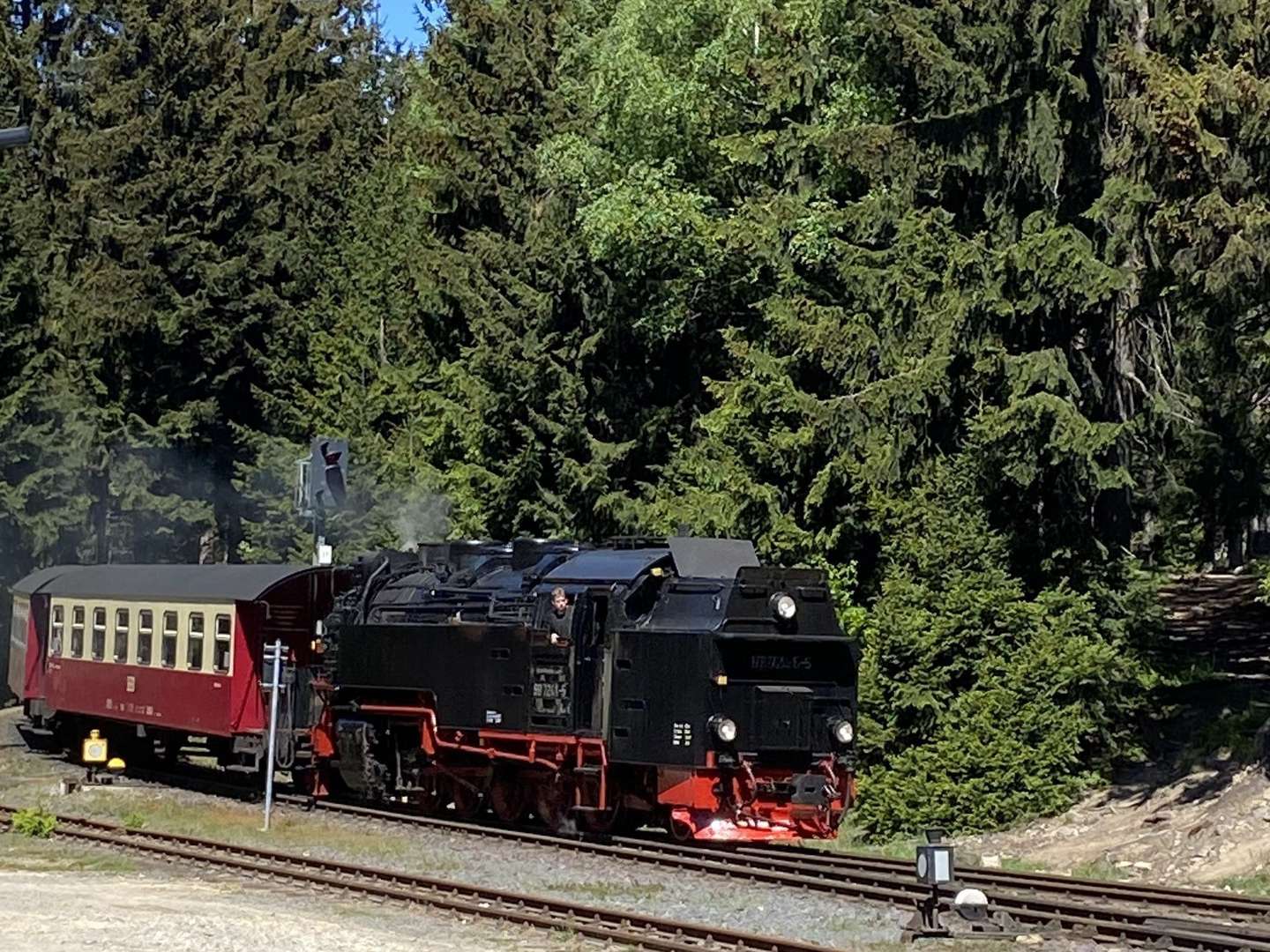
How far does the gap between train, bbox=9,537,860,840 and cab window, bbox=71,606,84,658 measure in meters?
1.21

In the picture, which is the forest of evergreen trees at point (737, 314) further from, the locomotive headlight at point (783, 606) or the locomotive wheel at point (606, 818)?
the locomotive headlight at point (783, 606)

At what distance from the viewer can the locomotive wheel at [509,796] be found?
867 inches

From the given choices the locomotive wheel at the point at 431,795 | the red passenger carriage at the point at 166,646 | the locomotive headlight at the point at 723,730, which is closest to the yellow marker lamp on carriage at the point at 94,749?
the red passenger carriage at the point at 166,646

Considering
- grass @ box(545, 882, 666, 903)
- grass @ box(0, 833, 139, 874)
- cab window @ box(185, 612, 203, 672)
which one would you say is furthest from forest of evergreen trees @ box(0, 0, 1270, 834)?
grass @ box(0, 833, 139, 874)

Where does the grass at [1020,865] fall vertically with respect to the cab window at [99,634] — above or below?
below

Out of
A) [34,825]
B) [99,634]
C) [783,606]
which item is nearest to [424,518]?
[99,634]

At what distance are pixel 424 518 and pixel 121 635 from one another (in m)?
13.7

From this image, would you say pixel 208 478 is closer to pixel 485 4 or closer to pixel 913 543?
pixel 485 4

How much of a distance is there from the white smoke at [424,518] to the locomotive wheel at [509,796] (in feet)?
60.8

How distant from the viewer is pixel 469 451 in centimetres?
3928

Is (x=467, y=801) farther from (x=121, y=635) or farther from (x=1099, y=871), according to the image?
(x=121, y=635)

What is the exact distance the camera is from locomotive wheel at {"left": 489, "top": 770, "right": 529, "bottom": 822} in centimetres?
2202

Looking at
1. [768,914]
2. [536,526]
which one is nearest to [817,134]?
[536,526]

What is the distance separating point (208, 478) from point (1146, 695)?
3497cm
